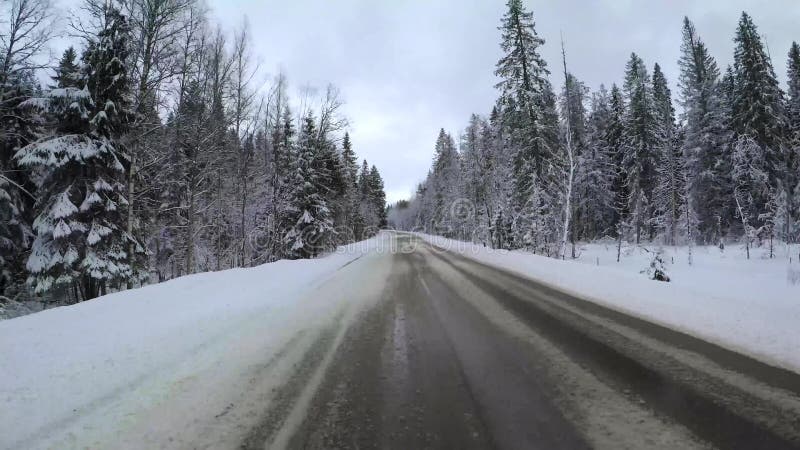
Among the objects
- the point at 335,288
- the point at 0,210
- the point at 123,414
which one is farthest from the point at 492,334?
the point at 0,210

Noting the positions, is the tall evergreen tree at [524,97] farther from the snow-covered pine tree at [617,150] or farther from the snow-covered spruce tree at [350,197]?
the snow-covered spruce tree at [350,197]

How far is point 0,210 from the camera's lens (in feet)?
46.3

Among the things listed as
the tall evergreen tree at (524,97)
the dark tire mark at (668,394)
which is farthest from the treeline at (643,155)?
the dark tire mark at (668,394)

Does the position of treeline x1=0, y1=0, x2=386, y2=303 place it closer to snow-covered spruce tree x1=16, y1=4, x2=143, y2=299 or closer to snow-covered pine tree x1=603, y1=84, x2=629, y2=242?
snow-covered spruce tree x1=16, y1=4, x2=143, y2=299

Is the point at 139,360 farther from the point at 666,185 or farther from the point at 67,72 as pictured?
the point at 666,185

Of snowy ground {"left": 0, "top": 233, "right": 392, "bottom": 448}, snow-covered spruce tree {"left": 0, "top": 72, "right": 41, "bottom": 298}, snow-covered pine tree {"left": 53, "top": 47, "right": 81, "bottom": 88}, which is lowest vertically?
snowy ground {"left": 0, "top": 233, "right": 392, "bottom": 448}

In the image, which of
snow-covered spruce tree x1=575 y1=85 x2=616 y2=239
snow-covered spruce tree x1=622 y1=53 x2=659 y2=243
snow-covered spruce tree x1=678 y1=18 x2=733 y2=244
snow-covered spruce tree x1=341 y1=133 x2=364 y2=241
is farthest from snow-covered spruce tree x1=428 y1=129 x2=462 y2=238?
snow-covered spruce tree x1=678 y1=18 x2=733 y2=244

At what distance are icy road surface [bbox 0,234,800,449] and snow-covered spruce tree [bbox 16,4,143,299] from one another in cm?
963

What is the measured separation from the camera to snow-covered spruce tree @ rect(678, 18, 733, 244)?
2995 cm

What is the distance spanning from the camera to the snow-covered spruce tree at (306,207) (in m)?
24.8

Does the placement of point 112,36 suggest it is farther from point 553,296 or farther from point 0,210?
point 553,296

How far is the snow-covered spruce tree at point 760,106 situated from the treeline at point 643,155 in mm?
79

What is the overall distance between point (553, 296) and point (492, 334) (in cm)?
368

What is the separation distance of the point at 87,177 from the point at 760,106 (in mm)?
40258
